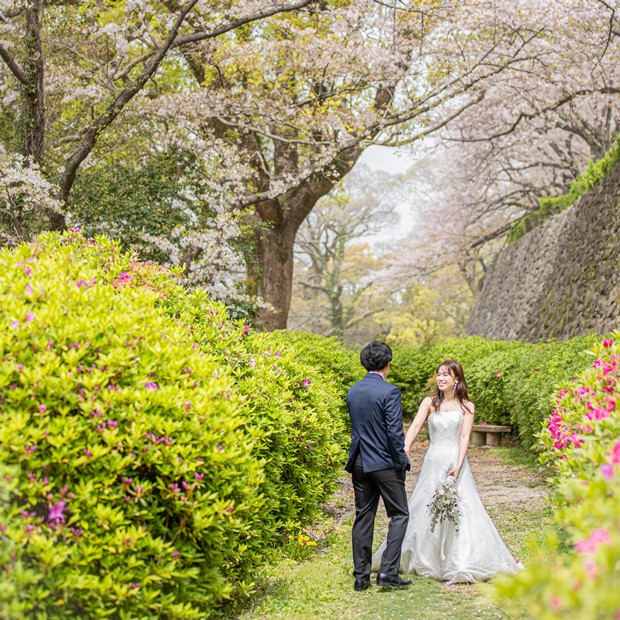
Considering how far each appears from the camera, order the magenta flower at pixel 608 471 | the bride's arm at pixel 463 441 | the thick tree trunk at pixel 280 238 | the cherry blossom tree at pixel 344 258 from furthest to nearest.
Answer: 1. the cherry blossom tree at pixel 344 258
2. the thick tree trunk at pixel 280 238
3. the bride's arm at pixel 463 441
4. the magenta flower at pixel 608 471

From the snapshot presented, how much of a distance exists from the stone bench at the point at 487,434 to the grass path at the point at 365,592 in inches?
173

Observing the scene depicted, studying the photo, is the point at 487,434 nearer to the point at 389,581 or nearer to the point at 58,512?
the point at 389,581

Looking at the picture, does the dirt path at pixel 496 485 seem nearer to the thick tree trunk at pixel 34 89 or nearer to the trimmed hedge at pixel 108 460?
the trimmed hedge at pixel 108 460

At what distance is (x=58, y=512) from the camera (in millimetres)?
2908

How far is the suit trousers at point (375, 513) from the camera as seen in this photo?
506cm

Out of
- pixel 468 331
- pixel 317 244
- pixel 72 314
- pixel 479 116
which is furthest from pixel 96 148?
pixel 317 244

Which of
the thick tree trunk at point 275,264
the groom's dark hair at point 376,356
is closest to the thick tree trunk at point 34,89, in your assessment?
the thick tree trunk at point 275,264

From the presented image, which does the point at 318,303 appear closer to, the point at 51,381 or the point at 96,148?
the point at 96,148

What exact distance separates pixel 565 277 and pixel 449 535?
43.7 feet

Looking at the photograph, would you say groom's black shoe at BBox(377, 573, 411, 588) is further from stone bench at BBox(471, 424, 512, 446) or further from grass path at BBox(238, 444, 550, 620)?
stone bench at BBox(471, 424, 512, 446)

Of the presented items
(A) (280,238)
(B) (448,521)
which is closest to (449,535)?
(B) (448,521)

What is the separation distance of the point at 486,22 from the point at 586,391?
36.3 ft

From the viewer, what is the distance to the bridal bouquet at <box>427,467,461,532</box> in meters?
5.40

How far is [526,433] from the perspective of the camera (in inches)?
407
